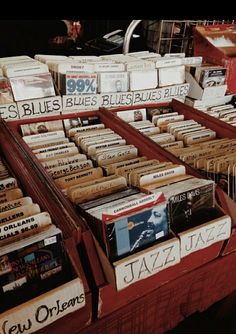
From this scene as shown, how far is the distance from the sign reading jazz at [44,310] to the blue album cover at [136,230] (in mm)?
213

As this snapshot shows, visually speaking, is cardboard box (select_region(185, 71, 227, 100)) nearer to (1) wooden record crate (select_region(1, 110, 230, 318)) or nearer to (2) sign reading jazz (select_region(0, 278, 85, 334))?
(1) wooden record crate (select_region(1, 110, 230, 318))

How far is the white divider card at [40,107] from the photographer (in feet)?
7.54

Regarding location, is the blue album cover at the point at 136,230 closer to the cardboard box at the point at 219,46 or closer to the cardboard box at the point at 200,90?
the cardboard box at the point at 200,90

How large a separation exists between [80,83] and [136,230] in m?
1.50

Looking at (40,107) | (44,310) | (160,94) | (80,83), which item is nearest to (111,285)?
(44,310)

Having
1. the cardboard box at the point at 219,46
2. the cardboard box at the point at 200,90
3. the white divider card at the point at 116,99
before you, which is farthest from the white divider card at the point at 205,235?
the cardboard box at the point at 219,46

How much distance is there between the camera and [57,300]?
47.9 inches

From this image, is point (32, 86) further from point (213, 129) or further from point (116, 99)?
point (213, 129)

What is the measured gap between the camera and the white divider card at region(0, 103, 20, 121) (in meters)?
2.24

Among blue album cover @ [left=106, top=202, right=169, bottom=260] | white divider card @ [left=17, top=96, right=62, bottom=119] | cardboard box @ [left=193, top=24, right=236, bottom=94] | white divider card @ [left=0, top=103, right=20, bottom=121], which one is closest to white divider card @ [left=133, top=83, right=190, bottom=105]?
cardboard box @ [left=193, top=24, right=236, bottom=94]

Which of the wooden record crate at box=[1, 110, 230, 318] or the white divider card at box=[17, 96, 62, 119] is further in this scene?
the white divider card at box=[17, 96, 62, 119]

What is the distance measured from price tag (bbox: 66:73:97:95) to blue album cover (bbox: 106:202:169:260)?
1.43 metres

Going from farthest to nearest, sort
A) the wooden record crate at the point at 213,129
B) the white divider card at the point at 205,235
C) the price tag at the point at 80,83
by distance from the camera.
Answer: the price tag at the point at 80,83 → the wooden record crate at the point at 213,129 → the white divider card at the point at 205,235

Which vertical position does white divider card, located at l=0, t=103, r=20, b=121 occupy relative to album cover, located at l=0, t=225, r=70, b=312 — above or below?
above
